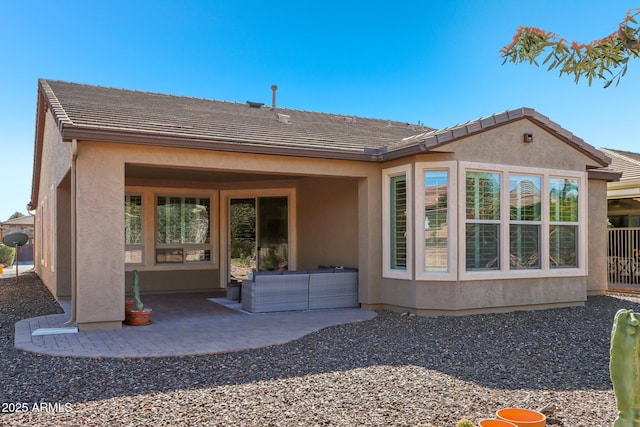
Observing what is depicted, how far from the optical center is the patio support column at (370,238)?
981 centimetres

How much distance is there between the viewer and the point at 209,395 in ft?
15.7

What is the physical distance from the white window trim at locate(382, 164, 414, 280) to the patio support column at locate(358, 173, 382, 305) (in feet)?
0.34

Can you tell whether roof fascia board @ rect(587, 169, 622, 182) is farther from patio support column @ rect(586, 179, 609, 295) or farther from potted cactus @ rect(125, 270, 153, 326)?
potted cactus @ rect(125, 270, 153, 326)

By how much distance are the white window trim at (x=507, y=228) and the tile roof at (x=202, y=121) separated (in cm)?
227

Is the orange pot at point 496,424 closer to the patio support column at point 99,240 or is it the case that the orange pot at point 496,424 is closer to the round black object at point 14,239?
the patio support column at point 99,240

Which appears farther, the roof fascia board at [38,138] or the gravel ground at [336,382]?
the roof fascia board at [38,138]

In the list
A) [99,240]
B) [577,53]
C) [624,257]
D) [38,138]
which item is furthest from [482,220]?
[38,138]

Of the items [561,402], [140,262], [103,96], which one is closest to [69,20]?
[103,96]

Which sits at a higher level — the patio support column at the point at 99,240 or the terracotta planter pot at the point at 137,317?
the patio support column at the point at 99,240

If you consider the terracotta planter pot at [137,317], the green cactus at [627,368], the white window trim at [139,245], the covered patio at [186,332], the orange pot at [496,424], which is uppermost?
the white window trim at [139,245]

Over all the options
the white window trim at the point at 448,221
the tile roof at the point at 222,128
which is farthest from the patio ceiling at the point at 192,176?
the white window trim at the point at 448,221

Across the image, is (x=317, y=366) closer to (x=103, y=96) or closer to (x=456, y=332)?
Answer: (x=456, y=332)

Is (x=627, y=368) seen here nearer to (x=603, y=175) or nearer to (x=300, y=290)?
(x=300, y=290)

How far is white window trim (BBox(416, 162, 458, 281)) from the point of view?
8.94 meters
